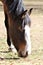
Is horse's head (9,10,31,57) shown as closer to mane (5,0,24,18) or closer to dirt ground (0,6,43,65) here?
mane (5,0,24,18)

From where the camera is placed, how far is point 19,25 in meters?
2.71

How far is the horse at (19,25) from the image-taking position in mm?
2682

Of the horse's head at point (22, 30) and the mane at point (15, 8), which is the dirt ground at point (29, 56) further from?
the mane at point (15, 8)

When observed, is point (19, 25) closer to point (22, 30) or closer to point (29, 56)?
point (22, 30)

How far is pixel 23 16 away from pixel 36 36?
3.15 metres

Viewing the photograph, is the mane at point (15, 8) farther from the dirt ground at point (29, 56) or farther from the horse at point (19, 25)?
the dirt ground at point (29, 56)

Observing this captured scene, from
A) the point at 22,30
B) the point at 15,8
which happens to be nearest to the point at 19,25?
the point at 22,30

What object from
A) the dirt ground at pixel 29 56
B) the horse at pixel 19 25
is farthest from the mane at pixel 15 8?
the dirt ground at pixel 29 56

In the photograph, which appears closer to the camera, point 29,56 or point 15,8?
point 15,8

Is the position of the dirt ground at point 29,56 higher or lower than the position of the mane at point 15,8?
lower

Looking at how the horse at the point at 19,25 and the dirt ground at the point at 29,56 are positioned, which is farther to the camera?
the dirt ground at the point at 29,56

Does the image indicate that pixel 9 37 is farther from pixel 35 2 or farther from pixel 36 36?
pixel 35 2

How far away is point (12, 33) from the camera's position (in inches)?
111

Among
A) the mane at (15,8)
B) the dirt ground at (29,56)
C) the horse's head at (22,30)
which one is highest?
the mane at (15,8)
